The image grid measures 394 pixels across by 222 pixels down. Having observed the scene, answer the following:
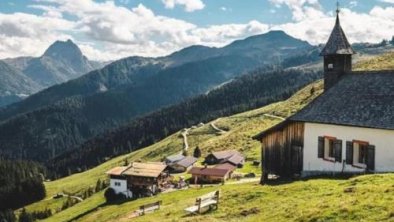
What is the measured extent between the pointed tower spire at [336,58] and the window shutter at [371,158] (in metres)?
12.0

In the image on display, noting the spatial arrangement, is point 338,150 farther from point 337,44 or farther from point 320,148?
point 337,44

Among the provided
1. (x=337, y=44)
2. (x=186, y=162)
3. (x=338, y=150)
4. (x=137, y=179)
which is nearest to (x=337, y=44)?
(x=337, y=44)

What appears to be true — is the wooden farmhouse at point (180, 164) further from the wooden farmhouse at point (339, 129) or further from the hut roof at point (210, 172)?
the wooden farmhouse at point (339, 129)

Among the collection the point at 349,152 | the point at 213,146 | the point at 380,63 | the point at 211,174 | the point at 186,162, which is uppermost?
the point at 380,63

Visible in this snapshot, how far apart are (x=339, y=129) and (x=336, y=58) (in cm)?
1135

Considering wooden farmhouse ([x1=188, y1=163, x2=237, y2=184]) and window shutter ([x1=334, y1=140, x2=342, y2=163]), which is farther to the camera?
wooden farmhouse ([x1=188, y1=163, x2=237, y2=184])

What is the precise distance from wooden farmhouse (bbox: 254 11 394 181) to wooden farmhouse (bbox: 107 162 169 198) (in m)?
40.6

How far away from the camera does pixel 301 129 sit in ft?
170

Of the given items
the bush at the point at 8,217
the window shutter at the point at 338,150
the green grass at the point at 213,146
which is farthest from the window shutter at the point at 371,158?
the bush at the point at 8,217

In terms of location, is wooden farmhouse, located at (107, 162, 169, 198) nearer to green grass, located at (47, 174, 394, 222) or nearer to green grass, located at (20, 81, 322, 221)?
green grass, located at (20, 81, 322, 221)

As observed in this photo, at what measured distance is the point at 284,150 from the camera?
176ft

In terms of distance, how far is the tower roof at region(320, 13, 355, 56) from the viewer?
56.2 meters

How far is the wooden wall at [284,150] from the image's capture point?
52.3m

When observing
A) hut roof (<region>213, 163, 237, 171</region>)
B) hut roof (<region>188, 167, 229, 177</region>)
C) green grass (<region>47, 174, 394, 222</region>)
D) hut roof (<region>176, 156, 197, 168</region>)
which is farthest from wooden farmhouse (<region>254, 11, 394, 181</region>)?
hut roof (<region>176, 156, 197, 168</region>)
